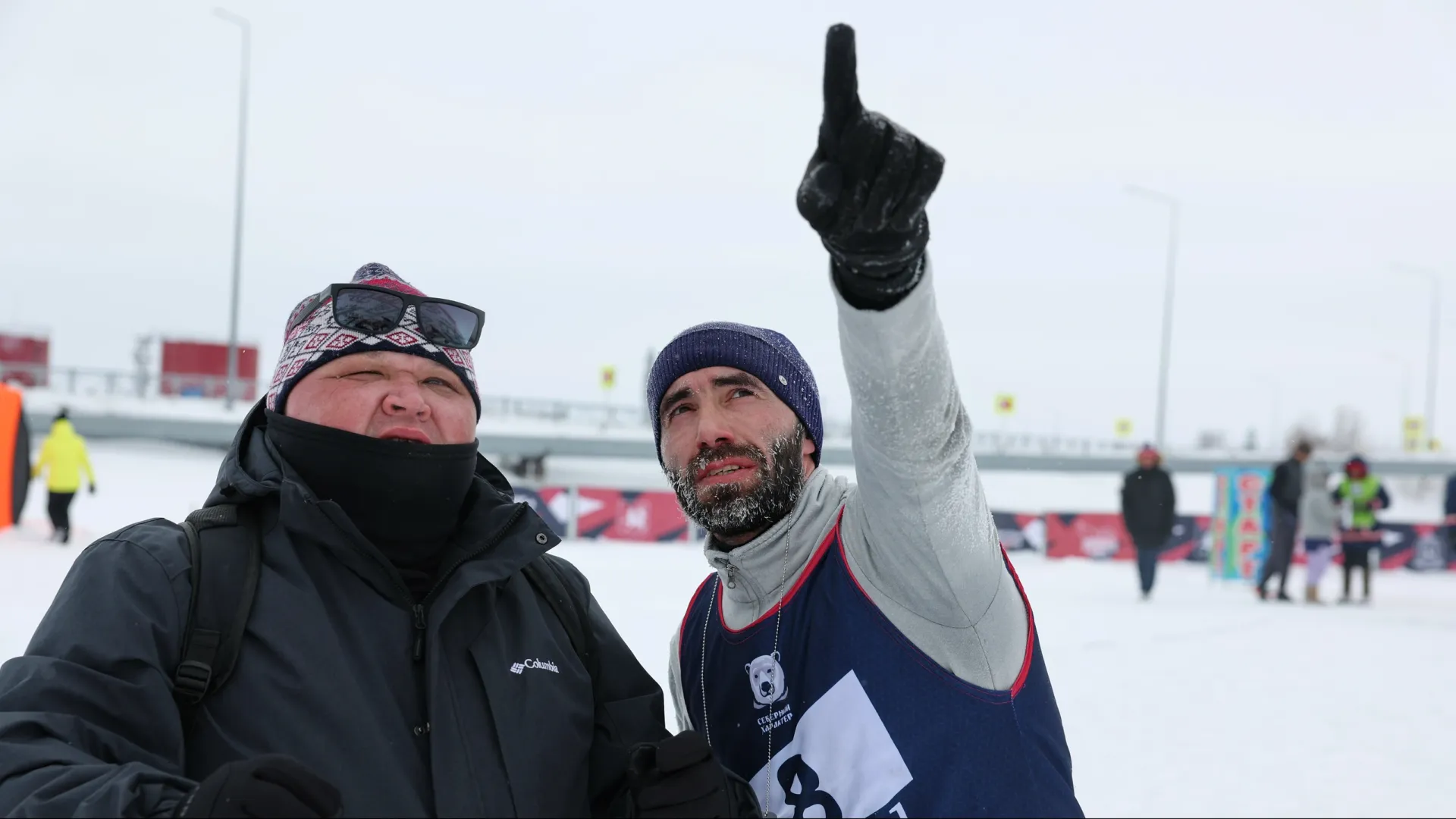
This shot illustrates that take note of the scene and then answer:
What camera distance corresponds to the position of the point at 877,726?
2.23 m

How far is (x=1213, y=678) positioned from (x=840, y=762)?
6.83 meters

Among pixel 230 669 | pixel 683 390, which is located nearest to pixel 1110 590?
pixel 683 390

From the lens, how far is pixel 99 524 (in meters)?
14.7

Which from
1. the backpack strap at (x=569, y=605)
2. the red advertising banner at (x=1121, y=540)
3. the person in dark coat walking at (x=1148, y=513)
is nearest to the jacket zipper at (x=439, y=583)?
the backpack strap at (x=569, y=605)

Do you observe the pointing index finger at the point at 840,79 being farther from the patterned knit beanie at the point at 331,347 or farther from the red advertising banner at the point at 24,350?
the red advertising banner at the point at 24,350

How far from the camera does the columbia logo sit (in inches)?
80.5

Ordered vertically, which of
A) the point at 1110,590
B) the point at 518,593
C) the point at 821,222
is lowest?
the point at 1110,590

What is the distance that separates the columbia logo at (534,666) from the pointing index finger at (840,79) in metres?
1.14

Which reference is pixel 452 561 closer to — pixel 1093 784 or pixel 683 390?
pixel 683 390

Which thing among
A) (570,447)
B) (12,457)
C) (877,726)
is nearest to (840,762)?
(877,726)

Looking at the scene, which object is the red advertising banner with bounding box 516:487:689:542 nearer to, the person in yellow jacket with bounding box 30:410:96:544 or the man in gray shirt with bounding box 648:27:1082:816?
the person in yellow jacket with bounding box 30:410:96:544

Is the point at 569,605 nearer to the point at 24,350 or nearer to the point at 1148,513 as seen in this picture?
the point at 1148,513

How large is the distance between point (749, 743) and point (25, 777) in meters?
1.40

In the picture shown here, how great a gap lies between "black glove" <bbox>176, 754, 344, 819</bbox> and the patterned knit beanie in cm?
84
